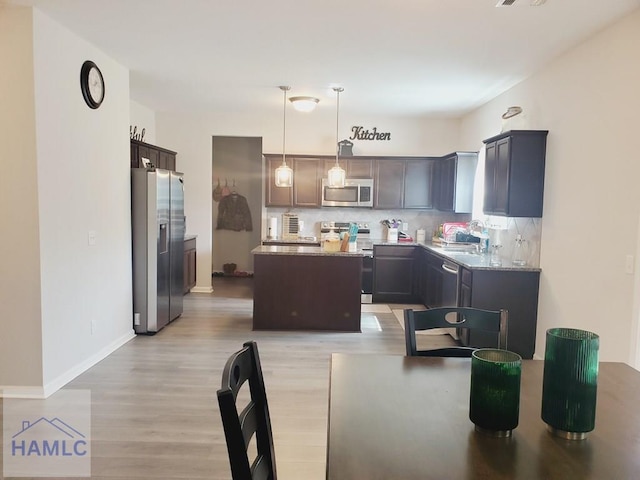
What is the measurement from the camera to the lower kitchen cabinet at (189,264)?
6.85m

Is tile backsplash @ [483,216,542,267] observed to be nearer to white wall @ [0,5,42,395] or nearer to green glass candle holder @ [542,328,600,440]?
green glass candle holder @ [542,328,600,440]

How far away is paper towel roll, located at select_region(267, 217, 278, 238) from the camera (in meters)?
7.29

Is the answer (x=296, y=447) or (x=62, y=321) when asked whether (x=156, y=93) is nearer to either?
(x=62, y=321)

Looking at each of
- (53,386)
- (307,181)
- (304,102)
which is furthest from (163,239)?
(307,181)

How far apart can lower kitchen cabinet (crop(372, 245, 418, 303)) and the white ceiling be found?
2194mm

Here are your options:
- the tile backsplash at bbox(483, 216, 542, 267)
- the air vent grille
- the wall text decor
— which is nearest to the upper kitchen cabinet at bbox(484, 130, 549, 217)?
the tile backsplash at bbox(483, 216, 542, 267)

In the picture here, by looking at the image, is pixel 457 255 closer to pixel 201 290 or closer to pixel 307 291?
pixel 307 291

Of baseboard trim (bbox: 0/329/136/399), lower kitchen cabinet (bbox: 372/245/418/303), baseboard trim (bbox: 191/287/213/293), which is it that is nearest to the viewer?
baseboard trim (bbox: 0/329/136/399)

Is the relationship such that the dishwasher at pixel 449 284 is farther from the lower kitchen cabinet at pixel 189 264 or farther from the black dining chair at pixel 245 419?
the black dining chair at pixel 245 419

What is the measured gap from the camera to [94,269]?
4.15 m

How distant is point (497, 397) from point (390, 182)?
6073 millimetres

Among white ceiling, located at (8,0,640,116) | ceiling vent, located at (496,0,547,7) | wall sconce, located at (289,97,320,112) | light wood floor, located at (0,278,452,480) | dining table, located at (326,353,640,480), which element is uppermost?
white ceiling, located at (8,0,640,116)

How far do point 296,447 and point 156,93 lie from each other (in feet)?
16.0

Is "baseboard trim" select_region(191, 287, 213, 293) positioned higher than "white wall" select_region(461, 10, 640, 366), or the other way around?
"white wall" select_region(461, 10, 640, 366)
